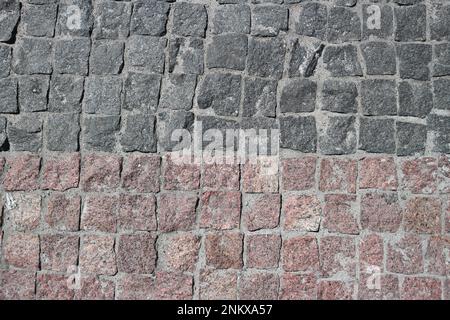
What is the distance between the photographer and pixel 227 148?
4.99 m

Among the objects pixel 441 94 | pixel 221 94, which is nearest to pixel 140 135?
pixel 221 94

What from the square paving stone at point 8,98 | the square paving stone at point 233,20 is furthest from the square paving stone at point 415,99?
the square paving stone at point 8,98

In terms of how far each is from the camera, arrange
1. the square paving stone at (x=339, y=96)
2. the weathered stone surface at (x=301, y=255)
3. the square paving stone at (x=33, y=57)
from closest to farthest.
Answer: the weathered stone surface at (x=301, y=255) < the square paving stone at (x=339, y=96) < the square paving stone at (x=33, y=57)

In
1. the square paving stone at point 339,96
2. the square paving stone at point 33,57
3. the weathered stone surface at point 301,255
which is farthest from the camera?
the square paving stone at point 33,57

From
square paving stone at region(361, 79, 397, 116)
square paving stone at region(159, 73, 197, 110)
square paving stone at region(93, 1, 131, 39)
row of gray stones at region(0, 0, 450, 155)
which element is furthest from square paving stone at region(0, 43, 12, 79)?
square paving stone at region(361, 79, 397, 116)

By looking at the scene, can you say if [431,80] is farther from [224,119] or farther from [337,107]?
[224,119]

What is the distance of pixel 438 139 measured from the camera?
4945mm

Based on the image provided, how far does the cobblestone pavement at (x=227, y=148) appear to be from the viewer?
491 centimetres

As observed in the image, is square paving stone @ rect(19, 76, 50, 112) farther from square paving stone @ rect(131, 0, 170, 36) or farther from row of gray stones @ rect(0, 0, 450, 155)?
square paving stone @ rect(131, 0, 170, 36)

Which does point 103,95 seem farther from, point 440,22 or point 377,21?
point 440,22

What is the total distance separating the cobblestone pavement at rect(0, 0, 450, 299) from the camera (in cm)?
491

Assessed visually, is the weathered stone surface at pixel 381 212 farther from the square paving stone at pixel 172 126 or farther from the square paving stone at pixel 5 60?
the square paving stone at pixel 5 60
